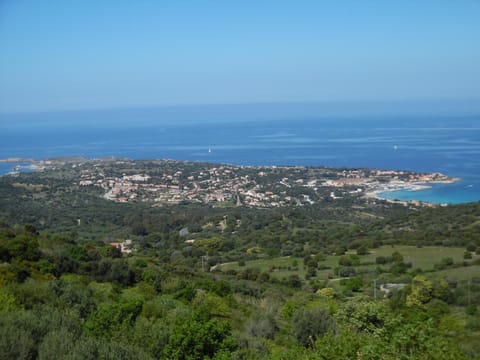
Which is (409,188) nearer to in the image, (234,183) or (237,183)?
(237,183)

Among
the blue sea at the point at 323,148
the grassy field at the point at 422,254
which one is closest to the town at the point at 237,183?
the blue sea at the point at 323,148

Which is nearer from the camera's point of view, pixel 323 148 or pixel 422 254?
pixel 422 254

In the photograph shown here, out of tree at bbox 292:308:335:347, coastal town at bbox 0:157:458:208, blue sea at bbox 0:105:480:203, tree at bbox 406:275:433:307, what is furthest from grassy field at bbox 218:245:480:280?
blue sea at bbox 0:105:480:203

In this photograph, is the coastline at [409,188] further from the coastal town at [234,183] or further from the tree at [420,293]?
the tree at [420,293]

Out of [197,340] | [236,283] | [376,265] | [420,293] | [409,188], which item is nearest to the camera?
[197,340]

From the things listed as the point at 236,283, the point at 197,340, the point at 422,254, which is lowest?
the point at 422,254

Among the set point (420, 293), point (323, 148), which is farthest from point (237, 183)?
point (420, 293)
